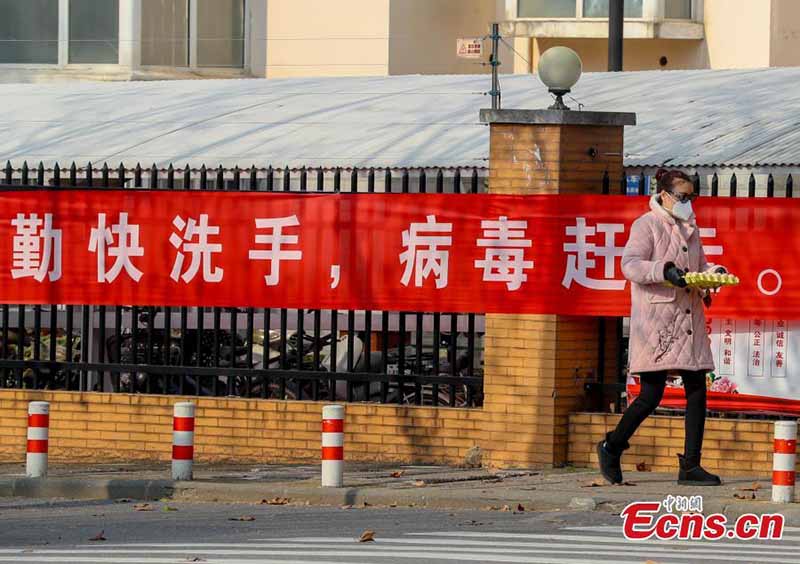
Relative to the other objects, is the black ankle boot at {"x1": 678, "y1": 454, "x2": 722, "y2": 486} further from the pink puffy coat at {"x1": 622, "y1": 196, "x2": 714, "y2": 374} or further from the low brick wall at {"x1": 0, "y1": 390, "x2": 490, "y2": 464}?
the low brick wall at {"x1": 0, "y1": 390, "x2": 490, "y2": 464}

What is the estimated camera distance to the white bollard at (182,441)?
44.1 ft

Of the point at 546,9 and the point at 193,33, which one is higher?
the point at 546,9

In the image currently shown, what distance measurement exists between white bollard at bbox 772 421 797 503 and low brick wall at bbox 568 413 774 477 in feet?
5.39

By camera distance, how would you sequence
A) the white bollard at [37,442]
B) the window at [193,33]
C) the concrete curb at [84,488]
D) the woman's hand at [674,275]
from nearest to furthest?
1. the woman's hand at [674,275]
2. the concrete curb at [84,488]
3. the white bollard at [37,442]
4. the window at [193,33]

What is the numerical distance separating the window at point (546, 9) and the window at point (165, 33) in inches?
231

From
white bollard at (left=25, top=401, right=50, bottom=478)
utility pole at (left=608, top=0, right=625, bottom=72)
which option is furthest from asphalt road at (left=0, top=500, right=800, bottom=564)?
utility pole at (left=608, top=0, right=625, bottom=72)

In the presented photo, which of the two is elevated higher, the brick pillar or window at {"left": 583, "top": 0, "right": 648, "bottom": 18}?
window at {"left": 583, "top": 0, "right": 648, "bottom": 18}

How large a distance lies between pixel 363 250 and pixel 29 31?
793 inches

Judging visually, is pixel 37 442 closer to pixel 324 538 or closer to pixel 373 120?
pixel 324 538

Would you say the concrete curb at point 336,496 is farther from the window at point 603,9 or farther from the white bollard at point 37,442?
the window at point 603,9

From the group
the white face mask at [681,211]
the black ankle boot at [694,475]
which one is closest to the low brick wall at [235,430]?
the black ankle boot at [694,475]

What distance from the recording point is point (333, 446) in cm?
1285

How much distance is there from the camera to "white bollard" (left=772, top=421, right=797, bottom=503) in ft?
39.3

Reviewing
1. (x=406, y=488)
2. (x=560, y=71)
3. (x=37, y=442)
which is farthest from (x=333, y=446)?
(x=560, y=71)
